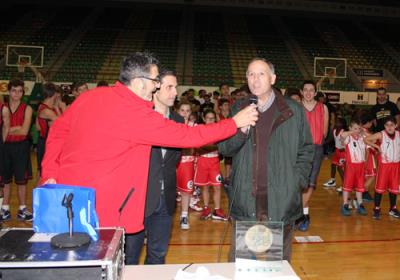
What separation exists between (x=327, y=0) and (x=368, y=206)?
18105 mm

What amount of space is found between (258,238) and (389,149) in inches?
170

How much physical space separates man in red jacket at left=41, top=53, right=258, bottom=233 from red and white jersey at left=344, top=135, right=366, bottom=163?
13.3 feet

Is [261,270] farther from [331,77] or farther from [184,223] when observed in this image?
[331,77]

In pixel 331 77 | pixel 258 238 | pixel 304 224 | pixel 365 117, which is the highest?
pixel 331 77

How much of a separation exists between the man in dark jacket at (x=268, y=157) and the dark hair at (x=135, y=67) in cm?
61

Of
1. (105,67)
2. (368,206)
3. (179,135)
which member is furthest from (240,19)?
(179,135)

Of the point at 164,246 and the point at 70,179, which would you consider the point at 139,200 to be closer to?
the point at 70,179

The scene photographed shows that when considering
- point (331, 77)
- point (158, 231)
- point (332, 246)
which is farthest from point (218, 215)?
point (331, 77)

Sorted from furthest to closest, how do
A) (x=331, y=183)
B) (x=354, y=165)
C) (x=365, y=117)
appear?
(x=331, y=183)
(x=365, y=117)
(x=354, y=165)

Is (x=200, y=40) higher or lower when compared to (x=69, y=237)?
higher

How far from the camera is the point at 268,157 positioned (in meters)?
2.31

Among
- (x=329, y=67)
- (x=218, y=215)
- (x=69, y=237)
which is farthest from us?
(x=329, y=67)

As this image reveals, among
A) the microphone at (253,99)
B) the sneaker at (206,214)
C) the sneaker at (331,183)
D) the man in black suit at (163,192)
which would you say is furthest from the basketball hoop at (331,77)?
the microphone at (253,99)

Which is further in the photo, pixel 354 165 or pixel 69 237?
pixel 354 165
